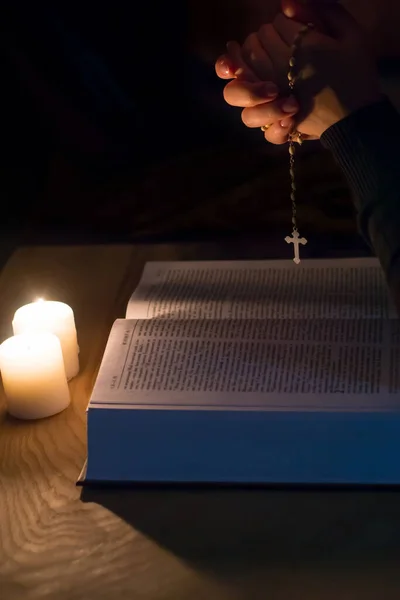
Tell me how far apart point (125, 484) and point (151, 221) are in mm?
797

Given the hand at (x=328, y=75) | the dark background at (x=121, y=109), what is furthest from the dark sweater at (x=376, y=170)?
the dark background at (x=121, y=109)

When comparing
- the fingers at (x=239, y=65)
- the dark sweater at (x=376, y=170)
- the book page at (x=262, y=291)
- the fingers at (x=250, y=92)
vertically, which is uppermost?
the fingers at (x=239, y=65)

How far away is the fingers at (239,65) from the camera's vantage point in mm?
951

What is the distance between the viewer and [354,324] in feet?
2.62

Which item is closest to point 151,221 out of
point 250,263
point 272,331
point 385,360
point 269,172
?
point 269,172

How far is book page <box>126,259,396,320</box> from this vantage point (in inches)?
34.5

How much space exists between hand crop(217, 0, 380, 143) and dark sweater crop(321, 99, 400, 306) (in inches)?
1.2

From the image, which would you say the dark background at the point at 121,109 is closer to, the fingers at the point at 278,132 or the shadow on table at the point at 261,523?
the fingers at the point at 278,132

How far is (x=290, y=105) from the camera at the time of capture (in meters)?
0.90

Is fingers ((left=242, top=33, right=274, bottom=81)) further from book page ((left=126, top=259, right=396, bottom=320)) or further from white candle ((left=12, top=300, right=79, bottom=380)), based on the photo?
white candle ((left=12, top=300, right=79, bottom=380))

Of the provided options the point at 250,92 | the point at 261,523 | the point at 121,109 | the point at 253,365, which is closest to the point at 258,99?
the point at 250,92

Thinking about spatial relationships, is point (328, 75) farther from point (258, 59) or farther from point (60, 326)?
point (60, 326)

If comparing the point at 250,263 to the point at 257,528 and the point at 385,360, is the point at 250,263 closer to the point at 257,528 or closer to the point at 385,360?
the point at 385,360

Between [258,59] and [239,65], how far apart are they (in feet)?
0.10
